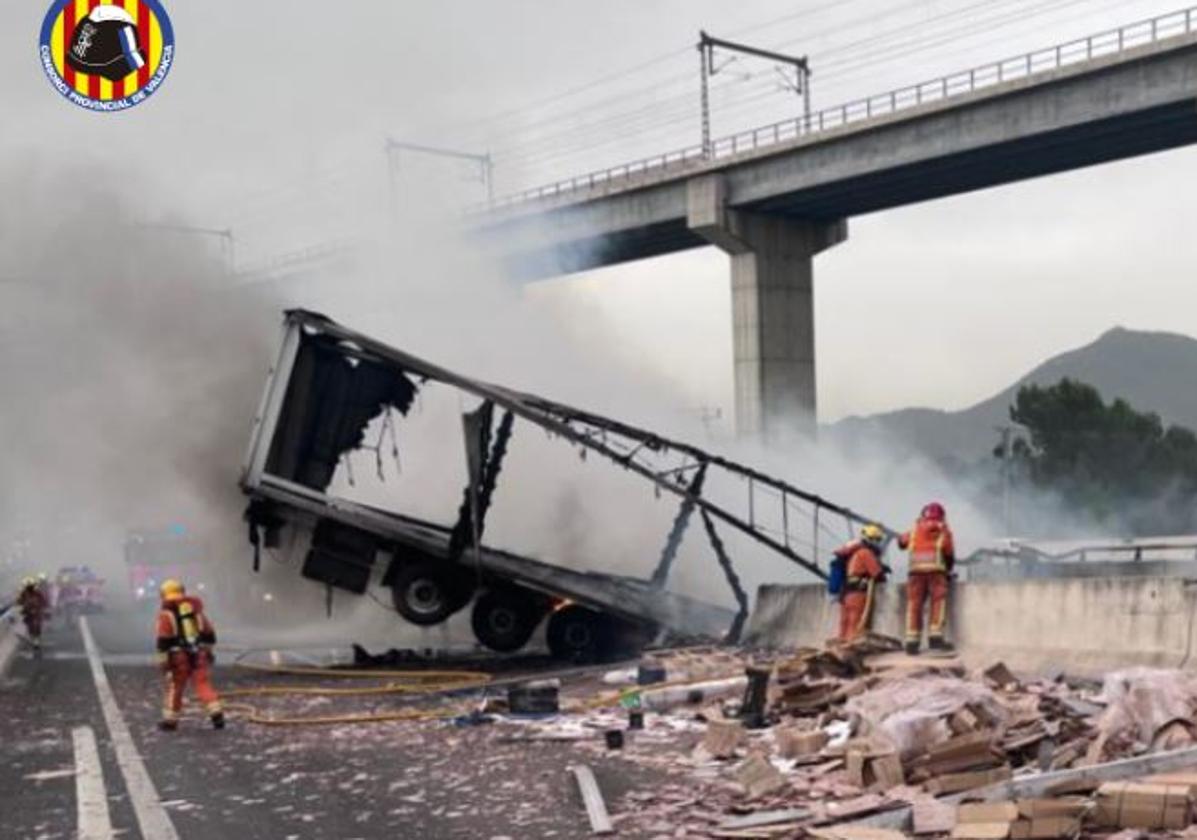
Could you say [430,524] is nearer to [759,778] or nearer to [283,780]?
[283,780]

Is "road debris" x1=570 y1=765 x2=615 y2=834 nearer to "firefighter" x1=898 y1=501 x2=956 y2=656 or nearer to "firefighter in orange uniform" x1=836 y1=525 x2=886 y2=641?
"firefighter" x1=898 y1=501 x2=956 y2=656

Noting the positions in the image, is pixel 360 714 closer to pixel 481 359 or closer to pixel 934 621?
pixel 934 621

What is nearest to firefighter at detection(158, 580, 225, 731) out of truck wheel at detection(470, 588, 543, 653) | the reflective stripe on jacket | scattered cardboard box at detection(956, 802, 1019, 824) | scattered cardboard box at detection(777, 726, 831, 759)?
truck wheel at detection(470, 588, 543, 653)

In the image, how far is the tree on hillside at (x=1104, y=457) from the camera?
60.0 metres

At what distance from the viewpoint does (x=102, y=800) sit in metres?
7.77

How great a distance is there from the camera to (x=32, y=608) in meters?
19.6

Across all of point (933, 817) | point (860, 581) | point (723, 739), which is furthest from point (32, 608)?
point (933, 817)

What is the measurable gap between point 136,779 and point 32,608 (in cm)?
1238

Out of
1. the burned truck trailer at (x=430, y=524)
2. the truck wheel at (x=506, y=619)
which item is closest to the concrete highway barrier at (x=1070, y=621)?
the burned truck trailer at (x=430, y=524)

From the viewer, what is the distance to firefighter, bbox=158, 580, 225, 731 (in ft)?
35.3

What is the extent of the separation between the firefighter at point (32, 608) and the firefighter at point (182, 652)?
356 inches

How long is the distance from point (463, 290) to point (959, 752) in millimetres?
18132

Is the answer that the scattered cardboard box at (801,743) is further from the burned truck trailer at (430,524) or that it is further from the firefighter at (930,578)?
the burned truck trailer at (430,524)

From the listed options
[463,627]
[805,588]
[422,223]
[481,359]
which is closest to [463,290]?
[481,359]
